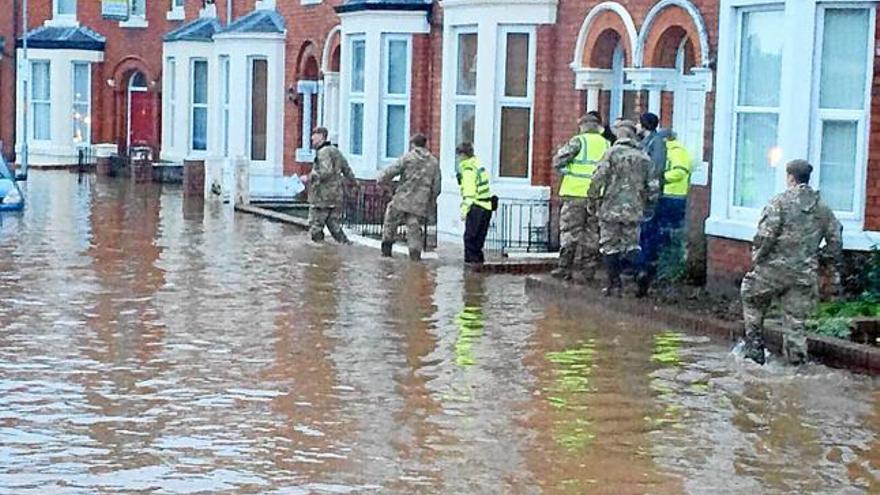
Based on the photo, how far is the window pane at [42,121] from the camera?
44.9m

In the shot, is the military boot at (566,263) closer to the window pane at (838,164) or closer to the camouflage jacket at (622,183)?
the camouflage jacket at (622,183)

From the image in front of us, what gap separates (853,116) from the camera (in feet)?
48.9

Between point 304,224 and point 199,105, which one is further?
point 199,105

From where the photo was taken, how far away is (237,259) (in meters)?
20.2

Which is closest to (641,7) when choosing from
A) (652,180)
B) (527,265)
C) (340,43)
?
(527,265)

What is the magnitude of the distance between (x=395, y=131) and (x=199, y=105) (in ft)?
43.1

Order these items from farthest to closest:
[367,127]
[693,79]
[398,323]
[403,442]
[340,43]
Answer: [340,43]
[367,127]
[693,79]
[398,323]
[403,442]

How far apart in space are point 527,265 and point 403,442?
9.88 metres

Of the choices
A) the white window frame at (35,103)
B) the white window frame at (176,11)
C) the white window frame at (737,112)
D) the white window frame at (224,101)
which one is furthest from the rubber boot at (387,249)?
the white window frame at (35,103)

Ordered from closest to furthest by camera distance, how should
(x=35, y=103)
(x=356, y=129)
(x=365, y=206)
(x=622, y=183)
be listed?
(x=622, y=183) < (x=365, y=206) < (x=356, y=129) < (x=35, y=103)

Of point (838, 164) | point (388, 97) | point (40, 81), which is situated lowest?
point (838, 164)

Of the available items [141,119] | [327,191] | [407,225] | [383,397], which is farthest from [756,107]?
[141,119]

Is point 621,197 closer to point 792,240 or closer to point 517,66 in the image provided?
point 792,240

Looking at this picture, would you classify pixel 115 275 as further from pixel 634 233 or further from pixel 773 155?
pixel 773 155
